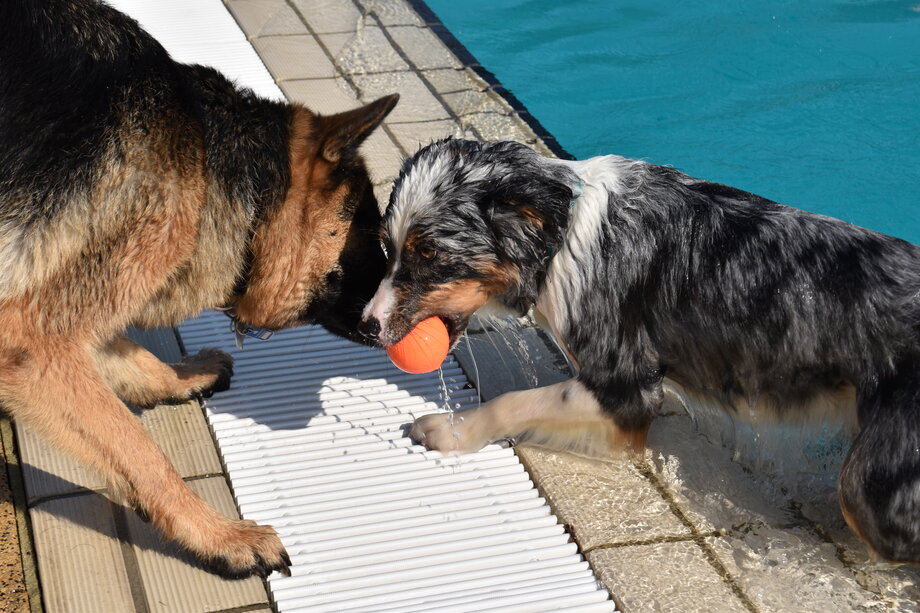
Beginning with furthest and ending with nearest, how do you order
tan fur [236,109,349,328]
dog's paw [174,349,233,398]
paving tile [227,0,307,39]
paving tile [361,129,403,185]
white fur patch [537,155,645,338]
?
paving tile [227,0,307,39] < paving tile [361,129,403,185] < dog's paw [174,349,233,398] < white fur patch [537,155,645,338] < tan fur [236,109,349,328]

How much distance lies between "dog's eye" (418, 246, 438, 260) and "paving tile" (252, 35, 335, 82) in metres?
3.63

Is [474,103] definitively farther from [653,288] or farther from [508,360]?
[653,288]

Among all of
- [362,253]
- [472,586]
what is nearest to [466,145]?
[362,253]

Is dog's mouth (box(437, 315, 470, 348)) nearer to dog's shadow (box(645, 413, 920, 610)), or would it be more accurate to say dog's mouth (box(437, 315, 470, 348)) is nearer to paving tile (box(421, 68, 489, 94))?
dog's shadow (box(645, 413, 920, 610))

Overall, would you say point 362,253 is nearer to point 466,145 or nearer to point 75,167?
point 466,145

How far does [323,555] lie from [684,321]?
1.55 meters

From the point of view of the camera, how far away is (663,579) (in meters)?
3.27

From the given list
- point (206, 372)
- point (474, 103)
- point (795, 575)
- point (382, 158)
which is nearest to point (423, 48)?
point (474, 103)

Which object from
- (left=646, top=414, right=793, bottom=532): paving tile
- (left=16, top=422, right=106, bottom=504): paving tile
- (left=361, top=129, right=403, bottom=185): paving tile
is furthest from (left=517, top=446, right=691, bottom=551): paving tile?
(left=361, top=129, right=403, bottom=185): paving tile

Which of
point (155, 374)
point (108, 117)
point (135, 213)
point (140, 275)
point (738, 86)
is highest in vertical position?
point (108, 117)

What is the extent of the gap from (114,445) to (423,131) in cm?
360

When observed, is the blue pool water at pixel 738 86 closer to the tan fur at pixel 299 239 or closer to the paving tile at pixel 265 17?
the paving tile at pixel 265 17

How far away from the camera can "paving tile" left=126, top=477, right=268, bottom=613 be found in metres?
3.10

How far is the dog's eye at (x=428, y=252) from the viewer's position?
11.1ft
